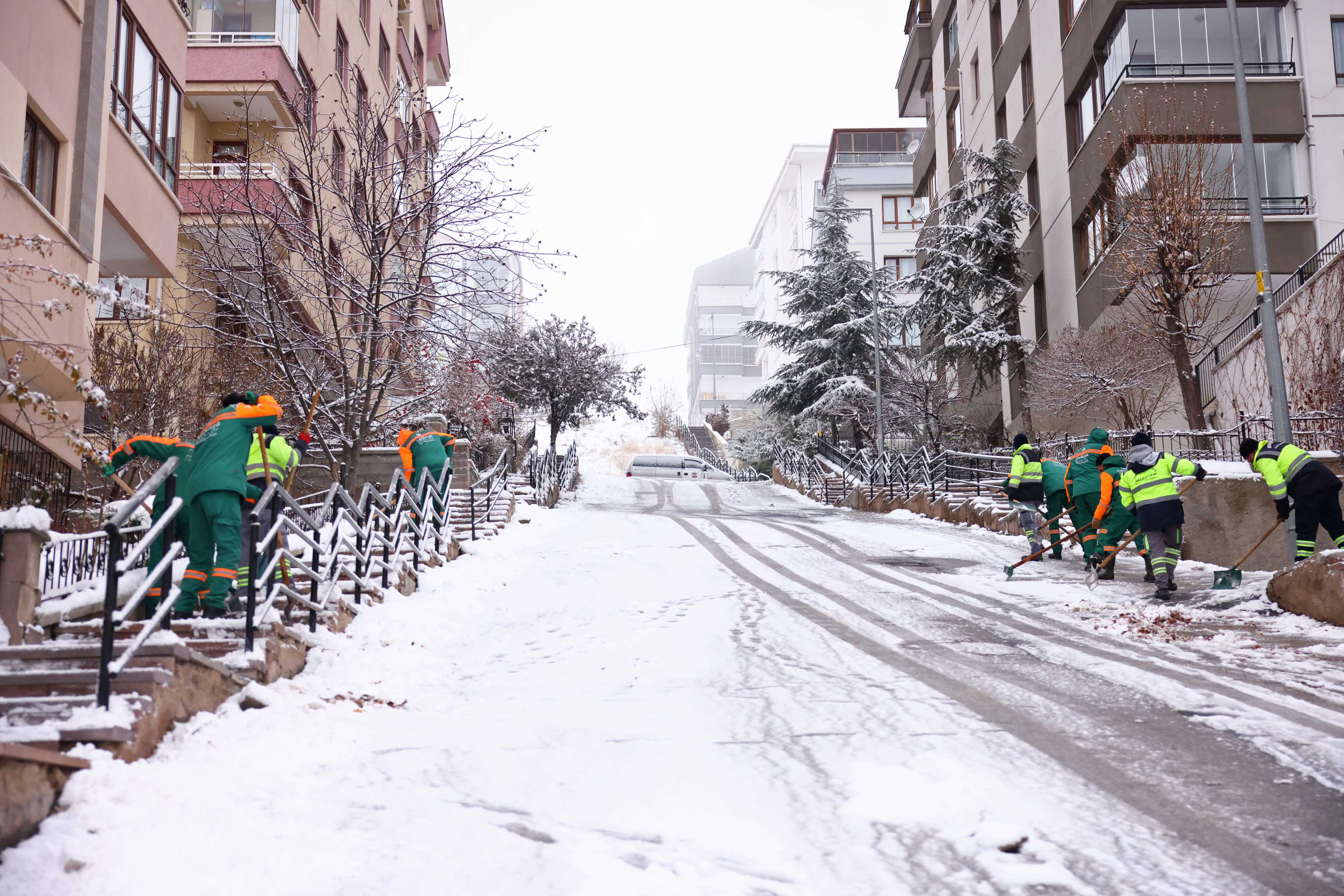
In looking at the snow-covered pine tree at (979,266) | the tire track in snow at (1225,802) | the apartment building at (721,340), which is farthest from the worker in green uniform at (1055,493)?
the apartment building at (721,340)

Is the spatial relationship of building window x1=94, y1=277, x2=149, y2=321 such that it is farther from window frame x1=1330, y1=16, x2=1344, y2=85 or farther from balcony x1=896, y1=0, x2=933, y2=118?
balcony x1=896, y1=0, x2=933, y2=118

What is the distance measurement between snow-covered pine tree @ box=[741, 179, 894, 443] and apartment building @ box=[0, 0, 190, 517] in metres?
21.9

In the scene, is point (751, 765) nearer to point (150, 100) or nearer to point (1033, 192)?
point (150, 100)

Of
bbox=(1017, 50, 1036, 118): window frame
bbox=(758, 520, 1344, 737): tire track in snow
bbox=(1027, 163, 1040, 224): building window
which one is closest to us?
bbox=(758, 520, 1344, 737): tire track in snow

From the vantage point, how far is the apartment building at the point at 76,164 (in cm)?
1012

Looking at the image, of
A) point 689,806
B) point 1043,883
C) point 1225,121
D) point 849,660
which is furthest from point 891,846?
point 1225,121

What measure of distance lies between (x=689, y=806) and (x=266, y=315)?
957 cm

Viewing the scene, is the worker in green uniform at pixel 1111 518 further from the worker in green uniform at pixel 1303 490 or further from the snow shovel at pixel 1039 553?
the worker in green uniform at pixel 1303 490

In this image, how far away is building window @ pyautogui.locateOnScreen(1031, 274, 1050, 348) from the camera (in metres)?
28.3

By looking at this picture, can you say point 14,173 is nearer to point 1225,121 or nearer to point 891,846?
point 891,846

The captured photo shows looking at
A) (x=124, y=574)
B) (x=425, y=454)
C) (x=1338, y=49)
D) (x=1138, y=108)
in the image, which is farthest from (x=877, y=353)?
(x=124, y=574)

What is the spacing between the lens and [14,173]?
1034cm

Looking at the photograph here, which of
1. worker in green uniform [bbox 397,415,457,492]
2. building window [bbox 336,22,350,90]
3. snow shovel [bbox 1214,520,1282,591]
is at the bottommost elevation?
snow shovel [bbox 1214,520,1282,591]

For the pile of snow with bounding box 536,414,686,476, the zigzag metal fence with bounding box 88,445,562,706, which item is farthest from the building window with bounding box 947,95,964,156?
the zigzag metal fence with bounding box 88,445,562,706
